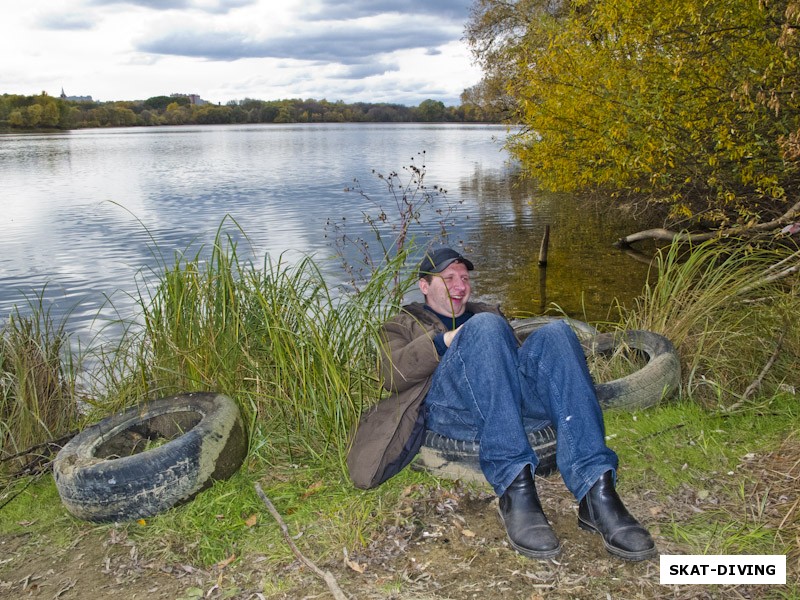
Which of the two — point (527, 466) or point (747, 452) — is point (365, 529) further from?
point (747, 452)

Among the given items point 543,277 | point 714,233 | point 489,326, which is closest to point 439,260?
point 489,326

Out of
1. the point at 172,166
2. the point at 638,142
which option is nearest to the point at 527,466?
the point at 638,142

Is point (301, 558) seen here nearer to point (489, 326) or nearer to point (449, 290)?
point (489, 326)

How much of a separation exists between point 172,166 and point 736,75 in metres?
41.1

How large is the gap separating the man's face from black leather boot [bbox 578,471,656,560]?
121 centimetres

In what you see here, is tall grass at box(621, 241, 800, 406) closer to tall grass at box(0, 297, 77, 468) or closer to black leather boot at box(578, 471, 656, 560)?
black leather boot at box(578, 471, 656, 560)

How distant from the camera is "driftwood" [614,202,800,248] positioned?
8.33m

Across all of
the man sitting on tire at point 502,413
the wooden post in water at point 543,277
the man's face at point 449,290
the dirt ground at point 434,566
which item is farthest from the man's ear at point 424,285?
the wooden post in water at point 543,277

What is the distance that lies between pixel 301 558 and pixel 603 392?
7.64ft

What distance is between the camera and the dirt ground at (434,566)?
277 cm

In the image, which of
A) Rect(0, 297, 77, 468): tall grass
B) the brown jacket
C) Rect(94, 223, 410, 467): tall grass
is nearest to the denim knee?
the brown jacket

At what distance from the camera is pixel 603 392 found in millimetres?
4391

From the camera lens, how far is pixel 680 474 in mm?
3609

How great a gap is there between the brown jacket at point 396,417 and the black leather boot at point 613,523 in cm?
93
